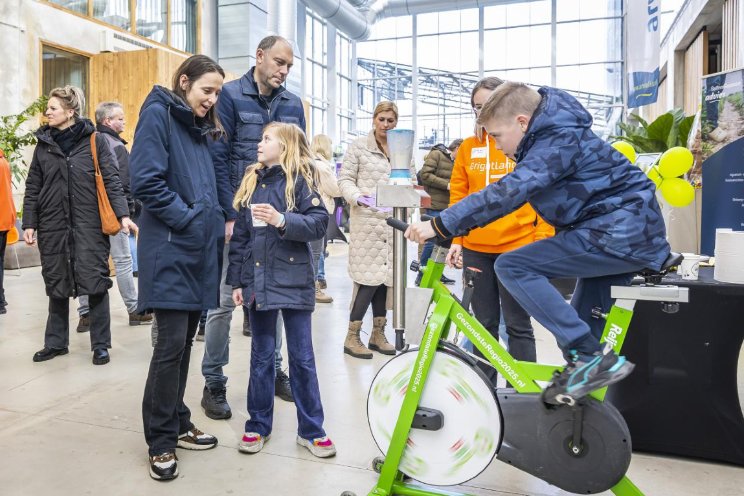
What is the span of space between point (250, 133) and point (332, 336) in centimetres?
203

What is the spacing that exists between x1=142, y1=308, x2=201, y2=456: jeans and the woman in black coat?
1609mm

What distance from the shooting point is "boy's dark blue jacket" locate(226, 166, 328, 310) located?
243 cm

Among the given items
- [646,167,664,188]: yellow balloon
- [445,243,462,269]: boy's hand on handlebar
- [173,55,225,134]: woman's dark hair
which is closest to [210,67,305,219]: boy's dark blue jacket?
[173,55,225,134]: woman's dark hair

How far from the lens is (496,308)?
2797 millimetres

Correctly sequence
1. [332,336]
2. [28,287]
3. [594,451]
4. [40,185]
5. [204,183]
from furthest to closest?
[28,287], [332,336], [40,185], [204,183], [594,451]

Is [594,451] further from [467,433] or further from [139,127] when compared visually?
[139,127]

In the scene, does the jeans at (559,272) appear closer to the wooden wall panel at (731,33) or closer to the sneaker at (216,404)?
the sneaker at (216,404)

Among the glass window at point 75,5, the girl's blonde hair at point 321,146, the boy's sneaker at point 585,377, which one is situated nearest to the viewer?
the boy's sneaker at point 585,377

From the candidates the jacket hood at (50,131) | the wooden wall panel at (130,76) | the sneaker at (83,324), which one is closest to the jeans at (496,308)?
the jacket hood at (50,131)

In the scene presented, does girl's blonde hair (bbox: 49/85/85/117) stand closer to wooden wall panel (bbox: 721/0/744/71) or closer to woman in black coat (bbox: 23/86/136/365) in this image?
woman in black coat (bbox: 23/86/136/365)

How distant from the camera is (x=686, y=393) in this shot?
8.14ft

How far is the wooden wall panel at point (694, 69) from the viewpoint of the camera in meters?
10.0

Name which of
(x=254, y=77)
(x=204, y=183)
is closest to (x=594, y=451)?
(x=204, y=183)

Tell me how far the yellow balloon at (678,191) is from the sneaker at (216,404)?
2609 millimetres
